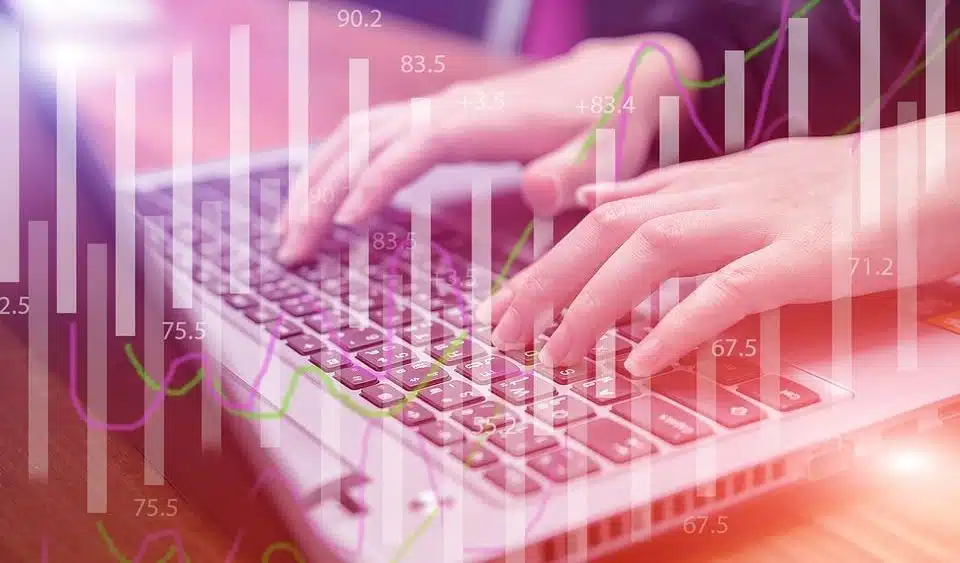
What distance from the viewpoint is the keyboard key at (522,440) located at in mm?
373

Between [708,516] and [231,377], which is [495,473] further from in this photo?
[231,377]

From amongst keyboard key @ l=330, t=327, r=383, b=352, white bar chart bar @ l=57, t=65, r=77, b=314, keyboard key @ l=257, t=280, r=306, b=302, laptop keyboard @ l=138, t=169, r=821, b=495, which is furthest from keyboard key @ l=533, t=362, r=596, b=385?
white bar chart bar @ l=57, t=65, r=77, b=314

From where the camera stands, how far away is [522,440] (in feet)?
1.24

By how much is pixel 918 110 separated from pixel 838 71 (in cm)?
10

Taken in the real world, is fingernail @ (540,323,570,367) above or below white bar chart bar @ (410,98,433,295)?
below

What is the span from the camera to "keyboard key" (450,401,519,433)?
0.40 metres

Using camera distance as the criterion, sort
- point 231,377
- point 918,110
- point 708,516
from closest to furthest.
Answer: point 708,516
point 231,377
point 918,110

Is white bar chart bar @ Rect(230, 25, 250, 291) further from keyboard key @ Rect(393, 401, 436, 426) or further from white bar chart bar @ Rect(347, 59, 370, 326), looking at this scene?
keyboard key @ Rect(393, 401, 436, 426)

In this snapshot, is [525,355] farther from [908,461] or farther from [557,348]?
[908,461]

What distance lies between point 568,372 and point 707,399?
0.07 metres

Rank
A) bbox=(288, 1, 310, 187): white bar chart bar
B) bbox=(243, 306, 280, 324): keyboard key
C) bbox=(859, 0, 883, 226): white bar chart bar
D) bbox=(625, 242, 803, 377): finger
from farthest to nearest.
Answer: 1. bbox=(288, 1, 310, 187): white bar chart bar
2. bbox=(859, 0, 883, 226): white bar chart bar
3. bbox=(243, 306, 280, 324): keyboard key
4. bbox=(625, 242, 803, 377): finger

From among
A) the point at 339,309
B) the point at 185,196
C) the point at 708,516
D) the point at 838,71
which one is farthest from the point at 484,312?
the point at 838,71

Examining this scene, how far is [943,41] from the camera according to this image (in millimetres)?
752

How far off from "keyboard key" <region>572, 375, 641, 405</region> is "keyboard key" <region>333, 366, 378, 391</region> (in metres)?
0.11
